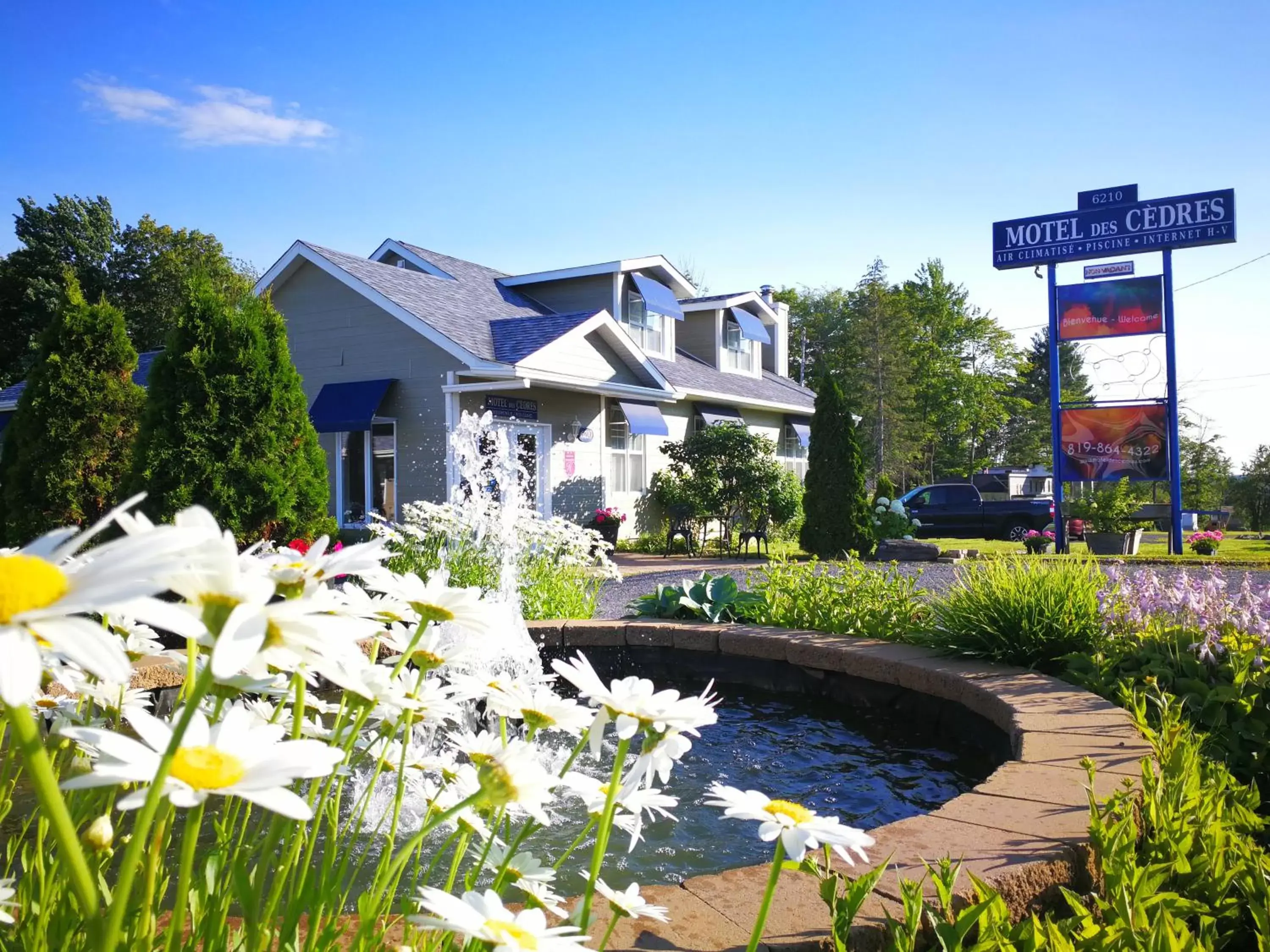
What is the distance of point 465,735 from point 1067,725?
11.1 ft

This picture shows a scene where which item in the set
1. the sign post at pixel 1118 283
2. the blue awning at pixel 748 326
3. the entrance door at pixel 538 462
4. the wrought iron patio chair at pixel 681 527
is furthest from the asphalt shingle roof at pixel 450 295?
the sign post at pixel 1118 283

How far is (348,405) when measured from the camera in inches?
661

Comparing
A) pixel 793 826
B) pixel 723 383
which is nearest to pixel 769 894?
pixel 793 826

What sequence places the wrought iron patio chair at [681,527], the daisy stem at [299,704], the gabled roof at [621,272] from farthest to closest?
the gabled roof at [621,272] < the wrought iron patio chair at [681,527] < the daisy stem at [299,704]

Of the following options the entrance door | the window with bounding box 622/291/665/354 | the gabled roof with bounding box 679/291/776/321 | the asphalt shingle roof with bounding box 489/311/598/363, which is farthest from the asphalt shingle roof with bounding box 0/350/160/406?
the gabled roof with bounding box 679/291/776/321

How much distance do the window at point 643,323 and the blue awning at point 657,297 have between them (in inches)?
9.1

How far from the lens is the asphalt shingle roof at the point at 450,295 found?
16.8 m

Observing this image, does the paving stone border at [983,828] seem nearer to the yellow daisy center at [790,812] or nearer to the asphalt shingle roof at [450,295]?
the yellow daisy center at [790,812]

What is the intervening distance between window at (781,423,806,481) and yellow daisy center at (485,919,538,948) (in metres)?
24.5

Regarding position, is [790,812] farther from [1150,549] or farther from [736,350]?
[736,350]

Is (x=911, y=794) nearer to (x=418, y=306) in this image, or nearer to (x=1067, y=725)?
(x=1067, y=725)

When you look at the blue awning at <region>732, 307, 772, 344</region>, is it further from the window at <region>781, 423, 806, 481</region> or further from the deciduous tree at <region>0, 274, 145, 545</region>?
the deciduous tree at <region>0, 274, 145, 545</region>

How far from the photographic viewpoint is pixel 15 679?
1.97 ft

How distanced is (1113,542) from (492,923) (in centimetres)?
1860
